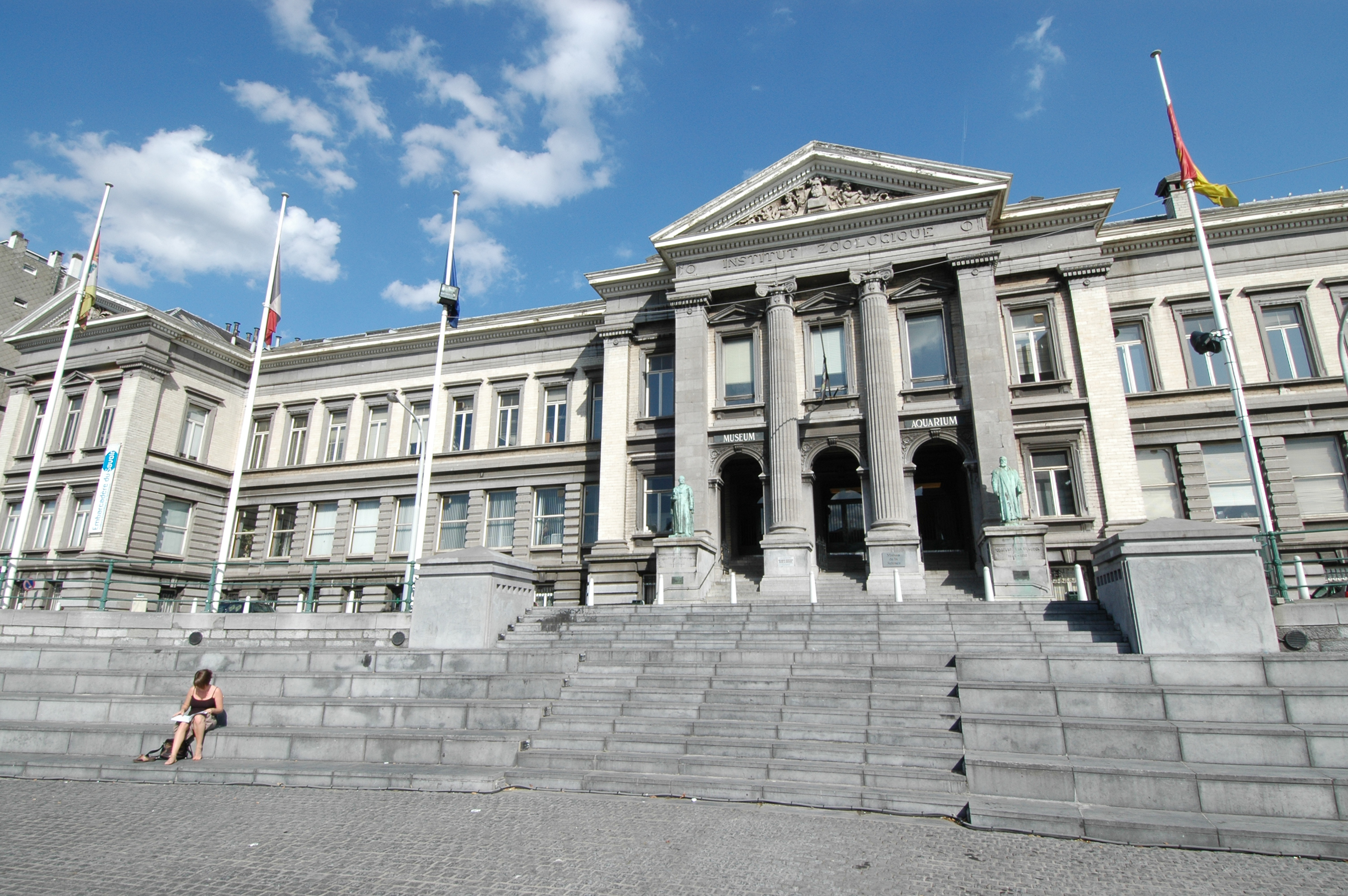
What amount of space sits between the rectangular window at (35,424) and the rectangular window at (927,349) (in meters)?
37.3

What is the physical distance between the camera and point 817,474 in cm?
2594

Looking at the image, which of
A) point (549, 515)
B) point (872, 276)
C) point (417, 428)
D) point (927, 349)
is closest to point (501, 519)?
point (549, 515)

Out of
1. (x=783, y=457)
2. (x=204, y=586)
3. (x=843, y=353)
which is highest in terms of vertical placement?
(x=843, y=353)

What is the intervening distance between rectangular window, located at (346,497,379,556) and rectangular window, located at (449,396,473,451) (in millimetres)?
4299

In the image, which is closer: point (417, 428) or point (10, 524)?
point (10, 524)

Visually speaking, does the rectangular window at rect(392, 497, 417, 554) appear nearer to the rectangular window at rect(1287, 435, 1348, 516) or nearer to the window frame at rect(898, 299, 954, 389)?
the window frame at rect(898, 299, 954, 389)

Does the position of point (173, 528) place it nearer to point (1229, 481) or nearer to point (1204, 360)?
point (1229, 481)

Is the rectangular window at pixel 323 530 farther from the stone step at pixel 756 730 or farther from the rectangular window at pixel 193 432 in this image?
the stone step at pixel 756 730

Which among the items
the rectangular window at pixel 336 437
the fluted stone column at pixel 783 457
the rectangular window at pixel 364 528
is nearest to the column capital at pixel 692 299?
the fluted stone column at pixel 783 457

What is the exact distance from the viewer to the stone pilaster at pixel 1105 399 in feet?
71.7

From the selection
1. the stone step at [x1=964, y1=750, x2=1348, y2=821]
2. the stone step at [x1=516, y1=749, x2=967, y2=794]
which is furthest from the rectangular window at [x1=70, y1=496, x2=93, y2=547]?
the stone step at [x1=964, y1=750, x2=1348, y2=821]

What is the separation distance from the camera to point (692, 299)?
26156 mm

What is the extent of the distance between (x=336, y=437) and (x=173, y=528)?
24.8 feet

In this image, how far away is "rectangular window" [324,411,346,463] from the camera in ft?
113
